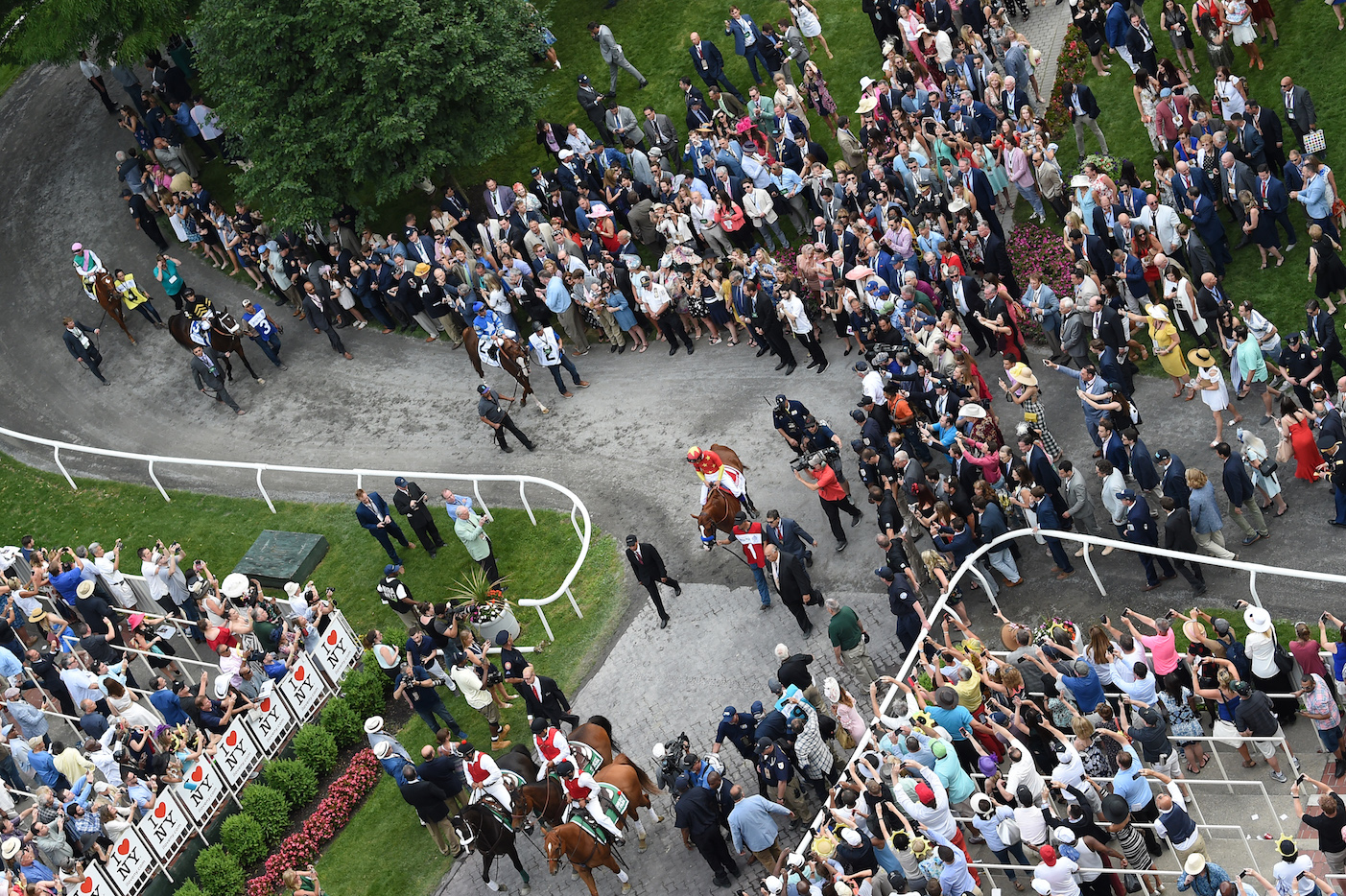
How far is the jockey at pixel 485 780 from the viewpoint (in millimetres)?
16672

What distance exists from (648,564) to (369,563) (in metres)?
5.81

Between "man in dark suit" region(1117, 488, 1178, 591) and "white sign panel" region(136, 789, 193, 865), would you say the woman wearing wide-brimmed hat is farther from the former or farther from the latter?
"white sign panel" region(136, 789, 193, 865)

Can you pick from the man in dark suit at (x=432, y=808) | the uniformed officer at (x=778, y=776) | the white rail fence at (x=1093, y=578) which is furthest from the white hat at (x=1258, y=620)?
the man in dark suit at (x=432, y=808)

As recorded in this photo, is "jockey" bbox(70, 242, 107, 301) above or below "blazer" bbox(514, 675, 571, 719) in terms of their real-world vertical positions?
above

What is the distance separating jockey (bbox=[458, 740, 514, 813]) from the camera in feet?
54.7

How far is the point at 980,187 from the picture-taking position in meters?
22.5

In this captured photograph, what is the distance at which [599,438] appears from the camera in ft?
78.5

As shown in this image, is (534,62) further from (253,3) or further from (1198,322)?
(1198,322)

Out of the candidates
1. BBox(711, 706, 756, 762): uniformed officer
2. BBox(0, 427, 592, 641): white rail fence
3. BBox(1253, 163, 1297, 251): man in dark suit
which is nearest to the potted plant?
BBox(0, 427, 592, 641): white rail fence

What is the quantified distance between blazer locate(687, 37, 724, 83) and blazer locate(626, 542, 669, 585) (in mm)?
12038

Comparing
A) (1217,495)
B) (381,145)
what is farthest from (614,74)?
(1217,495)

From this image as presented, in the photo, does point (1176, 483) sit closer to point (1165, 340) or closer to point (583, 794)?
point (1165, 340)

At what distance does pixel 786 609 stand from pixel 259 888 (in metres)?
7.77

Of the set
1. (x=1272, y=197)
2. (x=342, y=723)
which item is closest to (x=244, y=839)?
(x=342, y=723)
